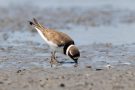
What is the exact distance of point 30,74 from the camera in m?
11.0

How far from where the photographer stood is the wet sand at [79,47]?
33.2 feet

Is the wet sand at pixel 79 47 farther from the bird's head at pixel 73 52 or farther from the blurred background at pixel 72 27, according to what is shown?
the bird's head at pixel 73 52

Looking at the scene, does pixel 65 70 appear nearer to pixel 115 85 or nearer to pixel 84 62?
pixel 84 62

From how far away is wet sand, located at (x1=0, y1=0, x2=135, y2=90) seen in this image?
10125 millimetres

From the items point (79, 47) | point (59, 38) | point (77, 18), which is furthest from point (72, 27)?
point (59, 38)

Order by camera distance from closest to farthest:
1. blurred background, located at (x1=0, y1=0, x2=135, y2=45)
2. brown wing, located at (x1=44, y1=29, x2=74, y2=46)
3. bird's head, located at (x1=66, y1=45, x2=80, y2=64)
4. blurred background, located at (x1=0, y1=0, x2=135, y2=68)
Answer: bird's head, located at (x1=66, y1=45, x2=80, y2=64) → brown wing, located at (x1=44, y1=29, x2=74, y2=46) → blurred background, located at (x1=0, y1=0, x2=135, y2=68) → blurred background, located at (x1=0, y1=0, x2=135, y2=45)

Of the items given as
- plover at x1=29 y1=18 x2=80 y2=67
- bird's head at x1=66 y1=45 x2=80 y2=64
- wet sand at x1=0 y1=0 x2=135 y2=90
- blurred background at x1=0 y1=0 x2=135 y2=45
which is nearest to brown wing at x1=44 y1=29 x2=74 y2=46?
A: plover at x1=29 y1=18 x2=80 y2=67

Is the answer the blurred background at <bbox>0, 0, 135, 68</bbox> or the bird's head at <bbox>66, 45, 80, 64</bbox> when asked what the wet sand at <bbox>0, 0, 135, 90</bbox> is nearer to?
A: the blurred background at <bbox>0, 0, 135, 68</bbox>

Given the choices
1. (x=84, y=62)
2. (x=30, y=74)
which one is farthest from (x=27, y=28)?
(x=30, y=74)

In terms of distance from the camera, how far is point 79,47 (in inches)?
581

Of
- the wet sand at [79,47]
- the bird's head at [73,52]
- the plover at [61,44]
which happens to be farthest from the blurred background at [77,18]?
the bird's head at [73,52]

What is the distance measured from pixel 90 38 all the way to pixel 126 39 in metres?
1.10

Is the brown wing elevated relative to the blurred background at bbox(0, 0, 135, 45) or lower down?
lower down

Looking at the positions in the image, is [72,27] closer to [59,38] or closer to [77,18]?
[77,18]
